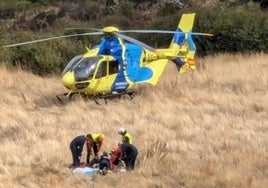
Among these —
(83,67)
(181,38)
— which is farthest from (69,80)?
(181,38)

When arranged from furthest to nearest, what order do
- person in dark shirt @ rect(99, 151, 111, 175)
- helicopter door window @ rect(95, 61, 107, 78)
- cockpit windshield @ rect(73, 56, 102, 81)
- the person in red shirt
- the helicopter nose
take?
1. helicopter door window @ rect(95, 61, 107, 78)
2. cockpit windshield @ rect(73, 56, 102, 81)
3. the helicopter nose
4. the person in red shirt
5. person in dark shirt @ rect(99, 151, 111, 175)

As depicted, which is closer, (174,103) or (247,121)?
(247,121)

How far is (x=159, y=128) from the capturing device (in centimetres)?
1530

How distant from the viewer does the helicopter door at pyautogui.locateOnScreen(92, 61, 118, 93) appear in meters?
18.5

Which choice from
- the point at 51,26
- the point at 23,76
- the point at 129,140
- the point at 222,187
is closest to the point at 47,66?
the point at 23,76

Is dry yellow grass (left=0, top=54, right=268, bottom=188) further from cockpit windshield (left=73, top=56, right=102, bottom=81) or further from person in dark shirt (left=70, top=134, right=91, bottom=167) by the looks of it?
cockpit windshield (left=73, top=56, right=102, bottom=81)

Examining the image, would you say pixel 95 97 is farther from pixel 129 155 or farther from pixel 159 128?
pixel 129 155

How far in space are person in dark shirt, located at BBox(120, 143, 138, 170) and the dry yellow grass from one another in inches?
9.6

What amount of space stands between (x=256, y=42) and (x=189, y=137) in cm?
1715

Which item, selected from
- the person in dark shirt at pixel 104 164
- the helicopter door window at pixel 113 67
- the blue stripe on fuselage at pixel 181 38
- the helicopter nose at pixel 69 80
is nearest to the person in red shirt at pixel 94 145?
the person in dark shirt at pixel 104 164

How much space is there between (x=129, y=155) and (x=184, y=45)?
11.7 meters

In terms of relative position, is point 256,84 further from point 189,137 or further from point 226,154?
point 226,154

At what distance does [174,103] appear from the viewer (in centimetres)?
1859

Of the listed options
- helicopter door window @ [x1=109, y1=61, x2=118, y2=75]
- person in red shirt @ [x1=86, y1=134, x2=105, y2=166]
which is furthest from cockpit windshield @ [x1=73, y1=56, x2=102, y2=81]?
person in red shirt @ [x1=86, y1=134, x2=105, y2=166]
